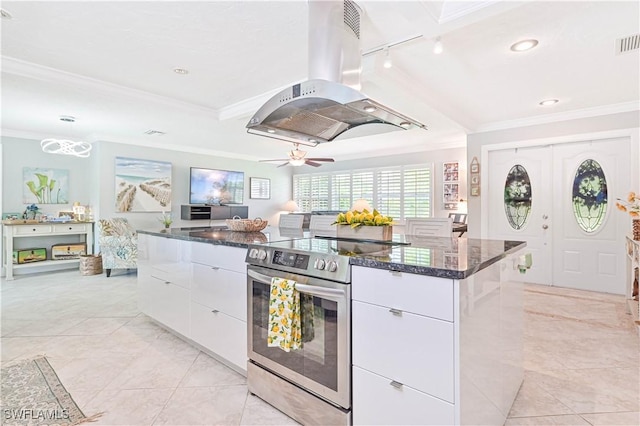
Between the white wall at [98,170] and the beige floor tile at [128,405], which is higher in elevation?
the white wall at [98,170]

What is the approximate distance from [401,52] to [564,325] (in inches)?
117

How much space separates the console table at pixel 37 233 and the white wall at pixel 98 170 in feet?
1.30

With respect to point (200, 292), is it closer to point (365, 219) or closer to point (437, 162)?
point (365, 219)

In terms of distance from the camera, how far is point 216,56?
9.54 feet

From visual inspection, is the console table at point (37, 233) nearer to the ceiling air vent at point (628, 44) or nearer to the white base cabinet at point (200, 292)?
the white base cabinet at point (200, 292)

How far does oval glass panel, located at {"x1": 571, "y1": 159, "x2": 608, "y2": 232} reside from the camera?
439cm

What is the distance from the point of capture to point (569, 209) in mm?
4617

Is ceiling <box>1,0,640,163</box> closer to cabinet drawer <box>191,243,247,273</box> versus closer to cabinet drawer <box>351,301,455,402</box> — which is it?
cabinet drawer <box>191,243,247,273</box>

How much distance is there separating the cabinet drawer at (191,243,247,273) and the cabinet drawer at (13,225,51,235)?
14.9 ft

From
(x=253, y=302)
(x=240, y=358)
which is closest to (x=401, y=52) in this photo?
(x=253, y=302)

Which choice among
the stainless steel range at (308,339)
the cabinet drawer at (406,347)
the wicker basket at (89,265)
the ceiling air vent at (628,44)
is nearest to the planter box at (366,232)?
the stainless steel range at (308,339)

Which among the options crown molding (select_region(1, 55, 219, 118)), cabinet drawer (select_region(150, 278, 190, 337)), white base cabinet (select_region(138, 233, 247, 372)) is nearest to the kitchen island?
white base cabinet (select_region(138, 233, 247, 372))

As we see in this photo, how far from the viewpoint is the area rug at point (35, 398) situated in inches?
69.7

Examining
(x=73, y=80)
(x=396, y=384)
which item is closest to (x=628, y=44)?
(x=396, y=384)
